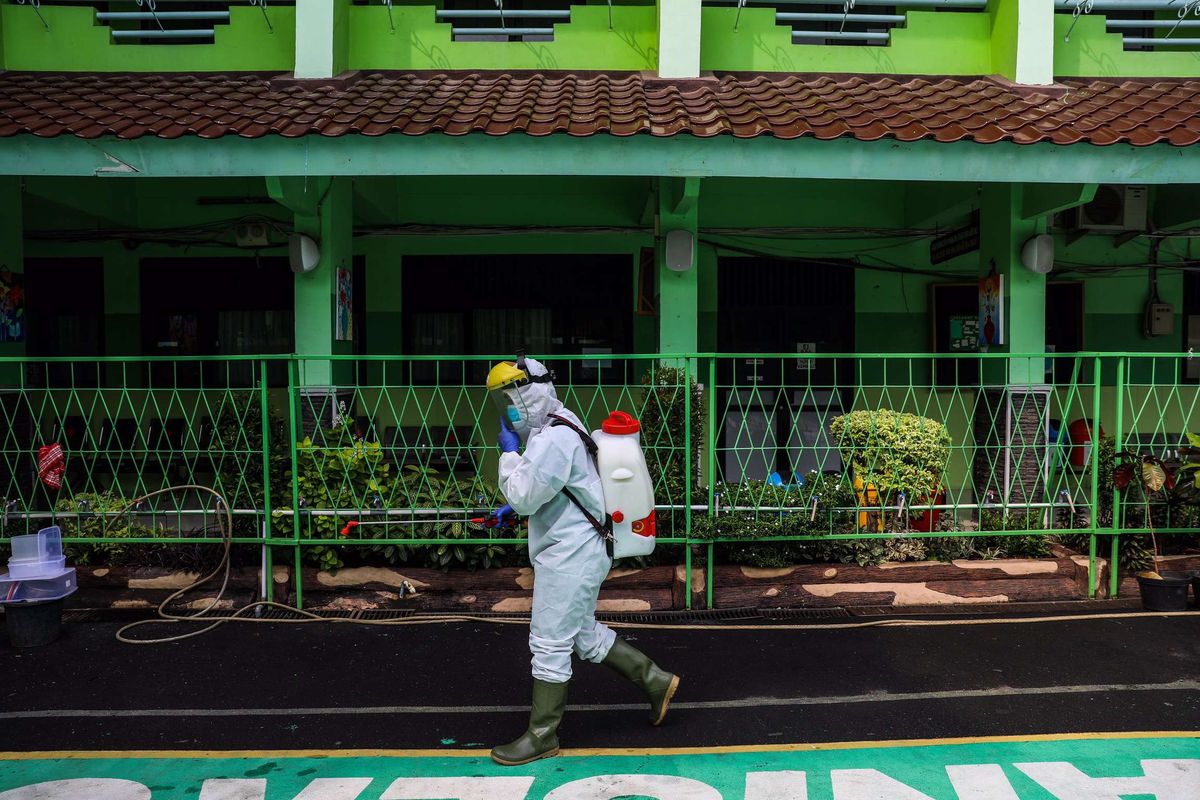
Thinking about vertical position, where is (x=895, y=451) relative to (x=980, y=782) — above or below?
above

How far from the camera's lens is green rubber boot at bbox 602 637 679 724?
420cm

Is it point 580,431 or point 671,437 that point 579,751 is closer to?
point 580,431

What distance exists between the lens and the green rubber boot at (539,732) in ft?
13.1

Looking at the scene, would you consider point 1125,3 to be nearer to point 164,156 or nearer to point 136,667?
point 164,156

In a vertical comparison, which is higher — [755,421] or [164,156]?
[164,156]

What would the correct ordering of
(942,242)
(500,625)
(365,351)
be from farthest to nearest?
(365,351) < (942,242) < (500,625)

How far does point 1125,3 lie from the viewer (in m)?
7.90

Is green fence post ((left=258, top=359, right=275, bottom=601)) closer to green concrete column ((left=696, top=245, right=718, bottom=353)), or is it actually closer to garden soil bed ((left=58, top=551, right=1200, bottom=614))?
garden soil bed ((left=58, top=551, right=1200, bottom=614))

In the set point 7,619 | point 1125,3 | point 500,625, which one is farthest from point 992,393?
point 7,619

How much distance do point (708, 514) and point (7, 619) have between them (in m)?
4.64

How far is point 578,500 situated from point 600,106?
3652mm

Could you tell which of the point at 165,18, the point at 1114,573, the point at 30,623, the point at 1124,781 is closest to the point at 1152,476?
the point at 1114,573

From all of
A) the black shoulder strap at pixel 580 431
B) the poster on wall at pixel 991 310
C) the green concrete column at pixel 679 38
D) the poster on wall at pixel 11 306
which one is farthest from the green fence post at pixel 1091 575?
the poster on wall at pixel 11 306

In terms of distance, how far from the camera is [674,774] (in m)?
3.89
